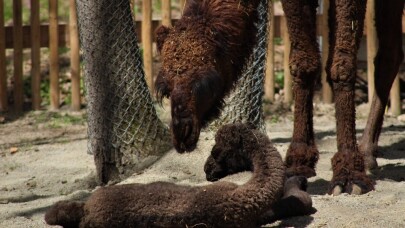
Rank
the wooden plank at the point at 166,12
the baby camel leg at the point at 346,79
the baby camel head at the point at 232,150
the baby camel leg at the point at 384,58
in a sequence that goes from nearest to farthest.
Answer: the baby camel head at the point at 232,150 → the baby camel leg at the point at 346,79 → the baby camel leg at the point at 384,58 → the wooden plank at the point at 166,12

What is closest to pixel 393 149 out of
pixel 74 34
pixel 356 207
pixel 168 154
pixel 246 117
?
pixel 246 117

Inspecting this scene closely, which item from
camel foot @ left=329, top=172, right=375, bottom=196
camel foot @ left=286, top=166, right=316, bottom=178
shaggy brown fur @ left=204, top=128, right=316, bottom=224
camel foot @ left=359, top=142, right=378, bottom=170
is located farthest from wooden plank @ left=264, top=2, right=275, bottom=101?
shaggy brown fur @ left=204, top=128, right=316, bottom=224

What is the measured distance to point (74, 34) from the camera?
29.7ft

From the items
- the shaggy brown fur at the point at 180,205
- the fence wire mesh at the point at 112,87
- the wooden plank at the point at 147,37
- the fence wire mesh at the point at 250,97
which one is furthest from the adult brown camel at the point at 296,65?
the wooden plank at the point at 147,37

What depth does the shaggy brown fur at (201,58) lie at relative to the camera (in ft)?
14.0

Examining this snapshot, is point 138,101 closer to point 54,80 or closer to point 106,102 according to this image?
point 106,102

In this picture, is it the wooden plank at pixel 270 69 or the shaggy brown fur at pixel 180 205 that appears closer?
the shaggy brown fur at pixel 180 205

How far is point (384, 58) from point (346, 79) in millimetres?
1384

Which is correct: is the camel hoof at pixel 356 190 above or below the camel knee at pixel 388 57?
below

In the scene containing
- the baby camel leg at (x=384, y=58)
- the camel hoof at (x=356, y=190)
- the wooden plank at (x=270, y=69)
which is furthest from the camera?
the wooden plank at (x=270, y=69)

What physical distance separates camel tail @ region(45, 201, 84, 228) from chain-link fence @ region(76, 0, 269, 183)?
74.2 inches

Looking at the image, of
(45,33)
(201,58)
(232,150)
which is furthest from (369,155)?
(45,33)

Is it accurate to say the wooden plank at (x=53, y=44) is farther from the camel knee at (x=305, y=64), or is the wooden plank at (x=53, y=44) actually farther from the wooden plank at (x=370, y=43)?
the camel knee at (x=305, y=64)

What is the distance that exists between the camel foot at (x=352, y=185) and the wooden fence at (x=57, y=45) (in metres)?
4.18
